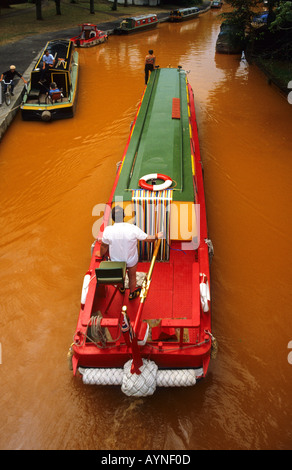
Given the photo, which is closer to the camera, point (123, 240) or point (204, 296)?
point (123, 240)

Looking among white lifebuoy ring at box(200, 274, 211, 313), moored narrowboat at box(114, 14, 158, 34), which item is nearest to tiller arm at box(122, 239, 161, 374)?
white lifebuoy ring at box(200, 274, 211, 313)

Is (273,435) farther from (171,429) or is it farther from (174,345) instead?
(174,345)

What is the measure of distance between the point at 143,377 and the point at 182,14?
35.0m

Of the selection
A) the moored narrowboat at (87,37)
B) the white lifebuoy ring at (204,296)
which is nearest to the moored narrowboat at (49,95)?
the moored narrowboat at (87,37)

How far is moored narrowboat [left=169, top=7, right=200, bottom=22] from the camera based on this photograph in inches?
1209

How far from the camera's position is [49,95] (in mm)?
12406

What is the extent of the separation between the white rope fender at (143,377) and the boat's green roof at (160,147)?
269 cm

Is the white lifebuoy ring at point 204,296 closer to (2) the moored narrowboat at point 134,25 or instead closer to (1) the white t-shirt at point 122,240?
(1) the white t-shirt at point 122,240

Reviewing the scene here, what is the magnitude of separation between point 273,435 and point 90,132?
10086 millimetres

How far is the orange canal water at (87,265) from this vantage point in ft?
14.3

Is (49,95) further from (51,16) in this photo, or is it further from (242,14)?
(51,16)

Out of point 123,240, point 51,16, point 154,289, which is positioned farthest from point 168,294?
point 51,16

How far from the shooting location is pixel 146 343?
4426mm
